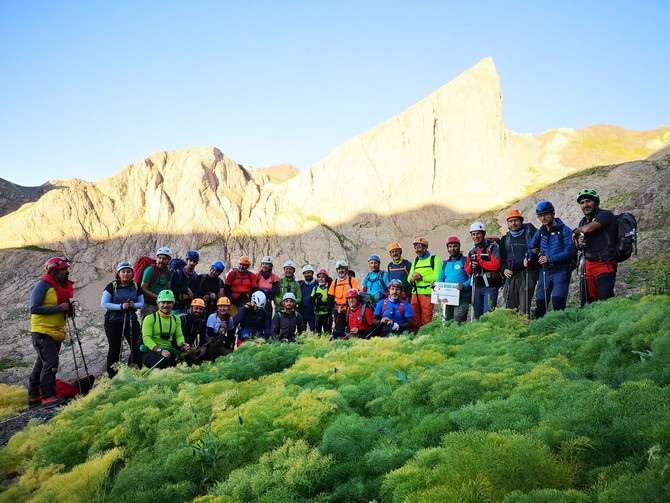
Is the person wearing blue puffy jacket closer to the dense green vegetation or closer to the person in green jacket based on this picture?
the dense green vegetation

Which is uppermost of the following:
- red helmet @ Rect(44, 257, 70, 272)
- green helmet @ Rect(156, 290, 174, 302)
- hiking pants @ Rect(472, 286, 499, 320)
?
red helmet @ Rect(44, 257, 70, 272)

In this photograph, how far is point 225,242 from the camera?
187 feet

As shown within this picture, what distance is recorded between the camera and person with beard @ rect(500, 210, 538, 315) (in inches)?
392

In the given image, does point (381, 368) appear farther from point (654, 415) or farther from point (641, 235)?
point (641, 235)

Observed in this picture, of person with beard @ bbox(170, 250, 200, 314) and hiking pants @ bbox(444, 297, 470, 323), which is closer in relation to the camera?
hiking pants @ bbox(444, 297, 470, 323)

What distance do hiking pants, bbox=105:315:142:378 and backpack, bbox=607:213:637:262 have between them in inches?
407

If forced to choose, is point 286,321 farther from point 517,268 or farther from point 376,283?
point 517,268

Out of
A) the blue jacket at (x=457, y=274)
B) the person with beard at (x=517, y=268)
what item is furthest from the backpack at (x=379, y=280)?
the person with beard at (x=517, y=268)

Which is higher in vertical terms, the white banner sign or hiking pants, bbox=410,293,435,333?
the white banner sign

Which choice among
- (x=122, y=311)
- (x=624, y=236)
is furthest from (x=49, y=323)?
(x=624, y=236)

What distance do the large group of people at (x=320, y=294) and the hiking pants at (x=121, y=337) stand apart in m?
0.03

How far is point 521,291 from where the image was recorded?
10.2 meters

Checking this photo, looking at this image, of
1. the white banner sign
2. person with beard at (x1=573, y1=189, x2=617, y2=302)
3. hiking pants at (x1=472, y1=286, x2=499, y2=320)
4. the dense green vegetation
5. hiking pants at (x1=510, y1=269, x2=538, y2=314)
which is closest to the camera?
the dense green vegetation

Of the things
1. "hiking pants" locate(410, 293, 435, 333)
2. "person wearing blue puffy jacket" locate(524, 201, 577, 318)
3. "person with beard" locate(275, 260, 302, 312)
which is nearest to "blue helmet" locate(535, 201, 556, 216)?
"person wearing blue puffy jacket" locate(524, 201, 577, 318)
